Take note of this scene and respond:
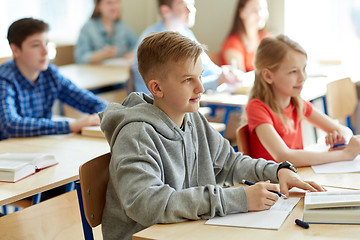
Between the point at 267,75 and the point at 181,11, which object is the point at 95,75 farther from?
the point at 267,75

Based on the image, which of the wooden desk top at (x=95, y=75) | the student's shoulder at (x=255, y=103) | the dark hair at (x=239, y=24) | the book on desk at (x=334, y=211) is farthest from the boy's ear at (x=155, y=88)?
the dark hair at (x=239, y=24)

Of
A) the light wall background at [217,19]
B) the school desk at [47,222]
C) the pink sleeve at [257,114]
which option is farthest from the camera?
the light wall background at [217,19]

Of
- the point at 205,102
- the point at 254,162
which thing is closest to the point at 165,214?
the point at 254,162

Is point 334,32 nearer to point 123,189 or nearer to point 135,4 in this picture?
point 135,4

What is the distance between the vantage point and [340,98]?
339cm

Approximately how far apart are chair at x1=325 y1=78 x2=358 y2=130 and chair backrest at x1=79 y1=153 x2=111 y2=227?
1.90 metres

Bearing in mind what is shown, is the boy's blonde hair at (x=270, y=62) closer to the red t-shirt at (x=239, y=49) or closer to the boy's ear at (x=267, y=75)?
the boy's ear at (x=267, y=75)

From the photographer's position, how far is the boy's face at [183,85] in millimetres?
1594

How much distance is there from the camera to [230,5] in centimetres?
544

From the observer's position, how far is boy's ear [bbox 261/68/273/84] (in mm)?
2409

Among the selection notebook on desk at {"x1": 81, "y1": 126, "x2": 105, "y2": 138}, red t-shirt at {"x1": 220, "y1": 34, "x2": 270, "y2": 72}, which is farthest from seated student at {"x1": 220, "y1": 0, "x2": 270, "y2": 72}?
notebook on desk at {"x1": 81, "y1": 126, "x2": 105, "y2": 138}

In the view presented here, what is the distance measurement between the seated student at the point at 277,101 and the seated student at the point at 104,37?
319 cm

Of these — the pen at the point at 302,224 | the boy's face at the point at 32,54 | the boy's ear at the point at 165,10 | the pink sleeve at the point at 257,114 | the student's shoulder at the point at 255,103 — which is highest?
the boy's ear at the point at 165,10

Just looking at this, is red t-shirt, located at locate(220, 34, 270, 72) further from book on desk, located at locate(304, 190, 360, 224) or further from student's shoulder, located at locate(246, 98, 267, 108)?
book on desk, located at locate(304, 190, 360, 224)
